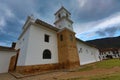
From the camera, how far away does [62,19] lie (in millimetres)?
15414

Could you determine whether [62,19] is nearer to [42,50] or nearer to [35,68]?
[42,50]

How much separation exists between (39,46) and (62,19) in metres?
7.50

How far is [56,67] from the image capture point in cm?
1155

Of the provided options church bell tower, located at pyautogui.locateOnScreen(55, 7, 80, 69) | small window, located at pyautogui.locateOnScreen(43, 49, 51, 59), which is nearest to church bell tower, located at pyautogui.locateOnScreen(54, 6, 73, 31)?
church bell tower, located at pyautogui.locateOnScreen(55, 7, 80, 69)

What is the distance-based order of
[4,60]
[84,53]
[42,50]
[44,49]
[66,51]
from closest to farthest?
[42,50], [44,49], [66,51], [4,60], [84,53]

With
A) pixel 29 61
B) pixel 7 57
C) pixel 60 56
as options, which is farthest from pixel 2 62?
pixel 60 56

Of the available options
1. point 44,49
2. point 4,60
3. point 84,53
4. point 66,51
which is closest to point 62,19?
point 66,51

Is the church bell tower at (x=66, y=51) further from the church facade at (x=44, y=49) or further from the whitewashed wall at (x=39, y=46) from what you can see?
the whitewashed wall at (x=39, y=46)

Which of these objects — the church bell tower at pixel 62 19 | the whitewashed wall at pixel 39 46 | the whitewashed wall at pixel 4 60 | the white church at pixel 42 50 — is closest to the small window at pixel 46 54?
the white church at pixel 42 50

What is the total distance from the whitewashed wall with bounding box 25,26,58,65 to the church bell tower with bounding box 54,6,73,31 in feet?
12.1

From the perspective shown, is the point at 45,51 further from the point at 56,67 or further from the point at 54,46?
the point at 56,67

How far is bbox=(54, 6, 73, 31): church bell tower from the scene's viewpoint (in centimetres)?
1520

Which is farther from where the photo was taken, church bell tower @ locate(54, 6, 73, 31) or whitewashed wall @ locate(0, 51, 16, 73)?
church bell tower @ locate(54, 6, 73, 31)

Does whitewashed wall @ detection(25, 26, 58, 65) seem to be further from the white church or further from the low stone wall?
the low stone wall
